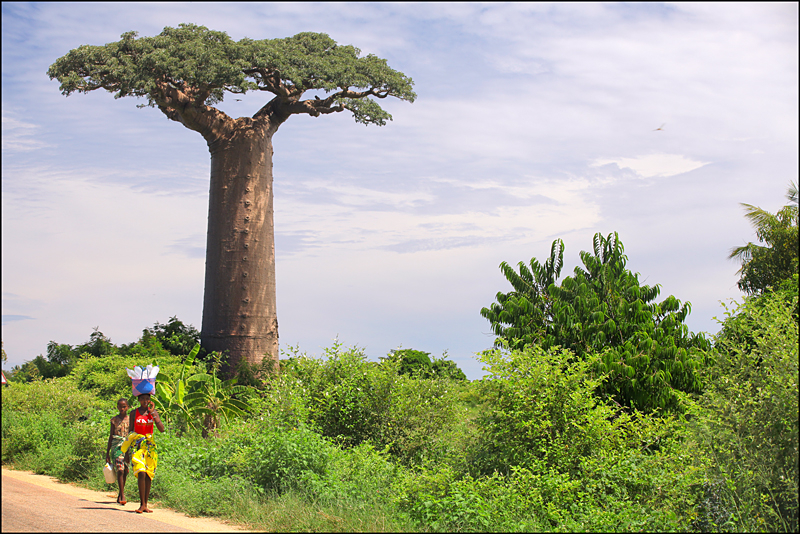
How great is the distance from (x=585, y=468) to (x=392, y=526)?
2.71 m

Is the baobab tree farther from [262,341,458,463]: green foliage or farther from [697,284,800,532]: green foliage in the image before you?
[697,284,800,532]: green foliage

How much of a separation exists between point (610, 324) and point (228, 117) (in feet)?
37.6

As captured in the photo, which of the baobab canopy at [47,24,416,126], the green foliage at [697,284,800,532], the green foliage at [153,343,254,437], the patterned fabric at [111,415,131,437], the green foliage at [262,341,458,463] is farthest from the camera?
the baobab canopy at [47,24,416,126]

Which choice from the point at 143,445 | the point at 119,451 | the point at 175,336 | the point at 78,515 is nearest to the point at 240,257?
the point at 175,336

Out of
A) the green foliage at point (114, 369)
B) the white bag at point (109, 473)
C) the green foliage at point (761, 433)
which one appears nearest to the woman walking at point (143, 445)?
the white bag at point (109, 473)

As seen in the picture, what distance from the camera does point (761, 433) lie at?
670 centimetres

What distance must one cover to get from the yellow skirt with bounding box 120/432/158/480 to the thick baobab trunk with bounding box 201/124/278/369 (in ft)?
26.0

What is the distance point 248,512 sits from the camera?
7.04 meters

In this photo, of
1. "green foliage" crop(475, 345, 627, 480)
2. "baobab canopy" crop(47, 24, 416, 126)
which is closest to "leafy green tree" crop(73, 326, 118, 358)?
"baobab canopy" crop(47, 24, 416, 126)

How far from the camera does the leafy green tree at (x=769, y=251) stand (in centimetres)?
1766

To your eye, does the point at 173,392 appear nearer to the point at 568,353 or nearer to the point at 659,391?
the point at 568,353

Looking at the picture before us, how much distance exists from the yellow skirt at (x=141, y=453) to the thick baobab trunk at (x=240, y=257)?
26.0ft

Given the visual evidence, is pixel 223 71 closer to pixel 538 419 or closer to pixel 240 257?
pixel 240 257

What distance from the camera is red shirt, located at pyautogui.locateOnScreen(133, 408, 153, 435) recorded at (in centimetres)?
766
